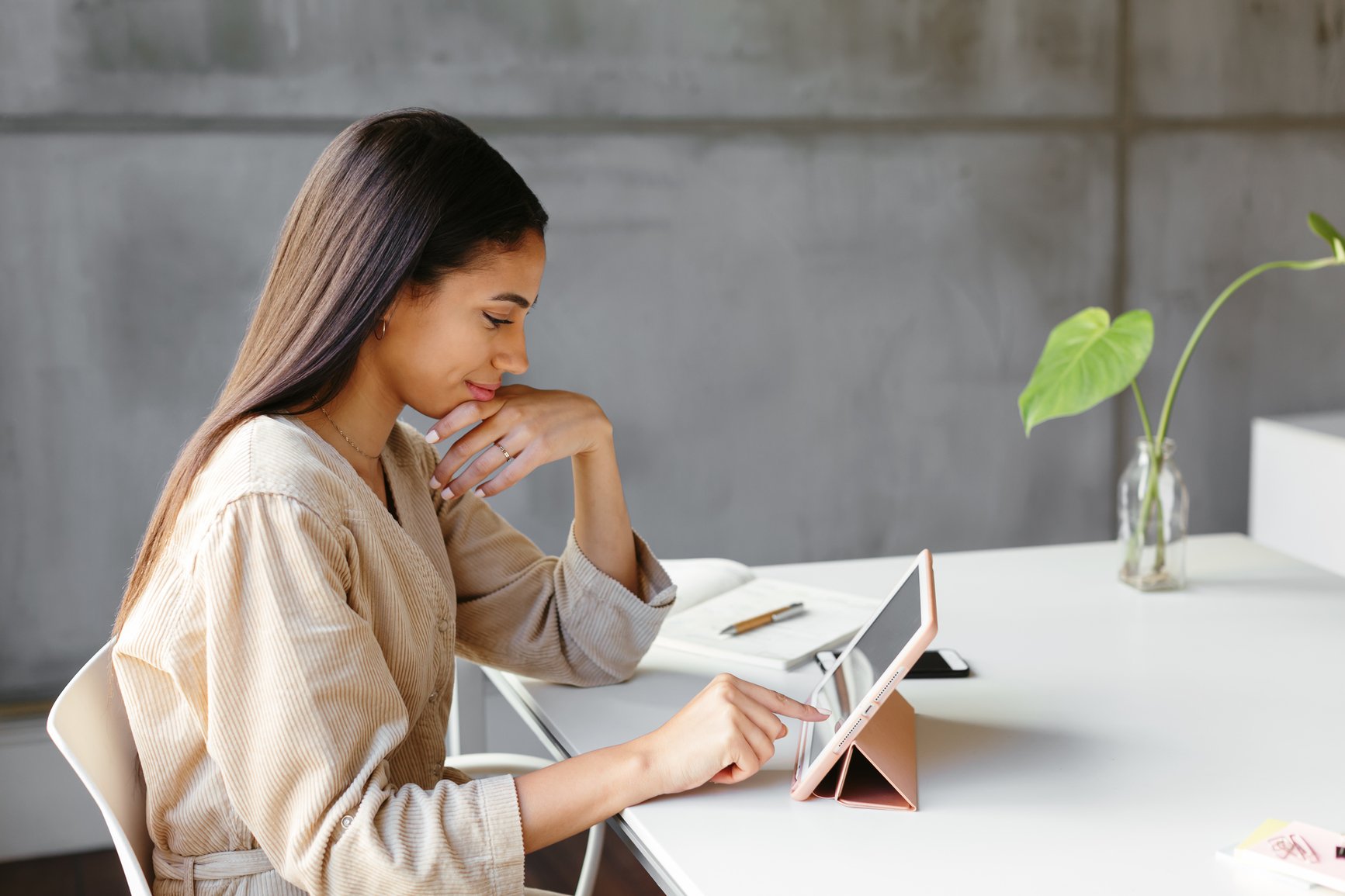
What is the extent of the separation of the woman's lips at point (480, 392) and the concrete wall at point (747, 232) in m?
1.56

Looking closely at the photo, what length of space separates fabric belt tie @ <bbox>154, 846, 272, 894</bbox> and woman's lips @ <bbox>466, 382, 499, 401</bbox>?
0.53 meters

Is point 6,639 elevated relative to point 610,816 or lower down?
lower down

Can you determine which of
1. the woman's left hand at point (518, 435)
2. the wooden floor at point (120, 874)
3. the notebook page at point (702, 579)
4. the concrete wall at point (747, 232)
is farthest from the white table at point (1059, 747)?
the concrete wall at point (747, 232)

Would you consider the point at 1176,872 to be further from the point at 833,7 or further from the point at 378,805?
the point at 833,7

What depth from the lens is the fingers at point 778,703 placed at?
1.25 metres

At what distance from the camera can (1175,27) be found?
3.42 metres

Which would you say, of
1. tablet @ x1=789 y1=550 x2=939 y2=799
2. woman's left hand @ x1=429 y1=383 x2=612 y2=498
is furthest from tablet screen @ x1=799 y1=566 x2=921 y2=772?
woman's left hand @ x1=429 y1=383 x2=612 y2=498

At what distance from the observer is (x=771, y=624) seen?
1756mm

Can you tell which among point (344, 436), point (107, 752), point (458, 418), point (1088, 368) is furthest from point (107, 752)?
point (1088, 368)

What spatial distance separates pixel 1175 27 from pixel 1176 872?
2935 millimetres

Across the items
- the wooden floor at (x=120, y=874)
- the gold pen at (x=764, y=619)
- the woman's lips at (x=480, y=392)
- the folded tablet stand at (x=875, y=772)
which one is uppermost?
the woman's lips at (x=480, y=392)

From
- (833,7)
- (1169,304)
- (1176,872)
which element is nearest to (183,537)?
(1176,872)

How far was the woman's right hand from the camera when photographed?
120 cm

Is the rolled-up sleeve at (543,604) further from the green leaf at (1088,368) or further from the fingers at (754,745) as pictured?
the green leaf at (1088,368)
